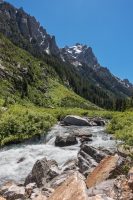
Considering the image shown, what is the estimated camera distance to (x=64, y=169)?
21.5 meters

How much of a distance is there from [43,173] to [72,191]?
27.0 feet

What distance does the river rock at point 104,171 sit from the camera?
1624cm

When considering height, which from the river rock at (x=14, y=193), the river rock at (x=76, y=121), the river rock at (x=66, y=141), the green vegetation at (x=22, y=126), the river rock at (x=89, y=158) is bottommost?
the river rock at (x=14, y=193)

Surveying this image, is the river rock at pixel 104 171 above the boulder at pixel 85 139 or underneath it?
underneath

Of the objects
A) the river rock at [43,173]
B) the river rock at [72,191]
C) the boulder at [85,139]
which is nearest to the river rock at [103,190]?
the river rock at [72,191]

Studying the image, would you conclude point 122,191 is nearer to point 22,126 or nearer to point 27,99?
point 22,126

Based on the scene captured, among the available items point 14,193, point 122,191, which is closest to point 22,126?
point 14,193

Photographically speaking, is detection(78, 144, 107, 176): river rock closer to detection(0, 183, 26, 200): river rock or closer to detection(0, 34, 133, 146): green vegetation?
detection(0, 183, 26, 200): river rock

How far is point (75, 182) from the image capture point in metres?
13.8

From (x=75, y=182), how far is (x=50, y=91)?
13527 cm

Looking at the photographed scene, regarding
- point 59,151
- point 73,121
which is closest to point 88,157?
point 59,151

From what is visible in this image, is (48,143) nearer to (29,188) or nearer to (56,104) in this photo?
(29,188)

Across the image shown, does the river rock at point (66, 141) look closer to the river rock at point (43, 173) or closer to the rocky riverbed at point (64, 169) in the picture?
the rocky riverbed at point (64, 169)

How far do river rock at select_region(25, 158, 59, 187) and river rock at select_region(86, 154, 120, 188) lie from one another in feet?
12.8
